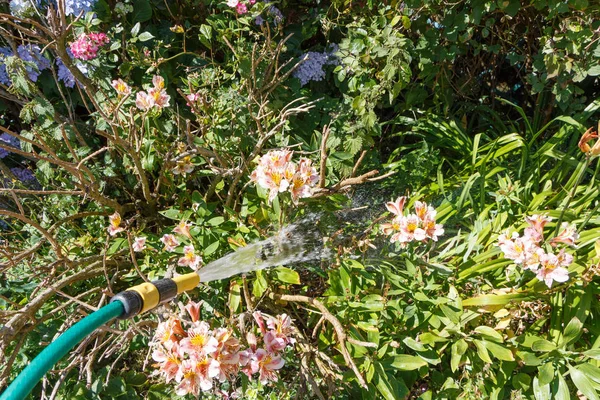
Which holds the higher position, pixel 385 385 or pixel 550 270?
pixel 550 270

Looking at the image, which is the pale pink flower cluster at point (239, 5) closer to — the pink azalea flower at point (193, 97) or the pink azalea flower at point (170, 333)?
the pink azalea flower at point (193, 97)

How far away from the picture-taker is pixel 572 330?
1.72 meters

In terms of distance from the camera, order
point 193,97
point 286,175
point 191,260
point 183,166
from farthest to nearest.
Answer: point 193,97 → point 183,166 → point 191,260 → point 286,175

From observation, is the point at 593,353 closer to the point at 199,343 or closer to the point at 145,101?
the point at 199,343

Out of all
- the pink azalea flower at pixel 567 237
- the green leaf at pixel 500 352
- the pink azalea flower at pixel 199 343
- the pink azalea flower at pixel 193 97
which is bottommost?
the green leaf at pixel 500 352

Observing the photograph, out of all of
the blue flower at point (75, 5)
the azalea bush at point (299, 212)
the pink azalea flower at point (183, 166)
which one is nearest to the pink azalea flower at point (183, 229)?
the azalea bush at point (299, 212)

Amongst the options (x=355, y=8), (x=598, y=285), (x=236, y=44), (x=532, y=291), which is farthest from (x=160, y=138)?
(x=598, y=285)

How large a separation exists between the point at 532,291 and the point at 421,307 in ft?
1.19

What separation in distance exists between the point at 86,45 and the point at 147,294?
1.35 metres

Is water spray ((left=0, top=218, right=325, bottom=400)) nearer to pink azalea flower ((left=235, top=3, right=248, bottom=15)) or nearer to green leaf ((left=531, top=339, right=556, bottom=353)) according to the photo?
green leaf ((left=531, top=339, right=556, bottom=353))

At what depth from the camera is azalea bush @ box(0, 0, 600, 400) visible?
172 cm

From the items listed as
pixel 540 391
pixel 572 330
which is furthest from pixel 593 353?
pixel 540 391

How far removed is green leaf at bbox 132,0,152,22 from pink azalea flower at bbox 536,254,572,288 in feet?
6.18

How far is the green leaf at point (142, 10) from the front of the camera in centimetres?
240
